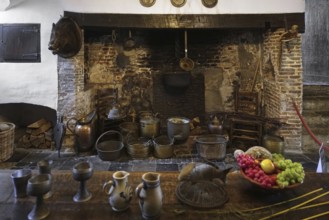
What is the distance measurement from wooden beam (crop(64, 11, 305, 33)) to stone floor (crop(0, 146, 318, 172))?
2.00 m

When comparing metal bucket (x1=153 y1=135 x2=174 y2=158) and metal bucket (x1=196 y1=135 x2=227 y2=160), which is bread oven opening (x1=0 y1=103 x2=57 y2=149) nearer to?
metal bucket (x1=153 y1=135 x2=174 y2=158)

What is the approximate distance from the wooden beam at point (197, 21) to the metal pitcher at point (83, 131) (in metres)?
1.51

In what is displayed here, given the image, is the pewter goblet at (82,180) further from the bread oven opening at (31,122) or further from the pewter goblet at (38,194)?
the bread oven opening at (31,122)

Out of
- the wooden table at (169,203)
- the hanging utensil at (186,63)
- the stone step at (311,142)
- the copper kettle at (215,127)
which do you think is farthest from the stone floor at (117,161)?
the wooden table at (169,203)

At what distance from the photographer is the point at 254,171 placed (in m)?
1.81

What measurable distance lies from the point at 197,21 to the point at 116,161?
97.0 inches

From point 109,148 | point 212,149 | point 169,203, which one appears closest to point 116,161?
point 109,148

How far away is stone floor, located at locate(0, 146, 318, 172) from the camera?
3.97 m

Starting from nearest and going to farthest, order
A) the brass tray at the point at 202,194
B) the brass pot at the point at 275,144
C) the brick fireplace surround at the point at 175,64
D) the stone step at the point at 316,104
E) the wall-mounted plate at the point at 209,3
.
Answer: the brass tray at the point at 202,194
the brass pot at the point at 275,144
the wall-mounted plate at the point at 209,3
the stone step at the point at 316,104
the brick fireplace surround at the point at 175,64

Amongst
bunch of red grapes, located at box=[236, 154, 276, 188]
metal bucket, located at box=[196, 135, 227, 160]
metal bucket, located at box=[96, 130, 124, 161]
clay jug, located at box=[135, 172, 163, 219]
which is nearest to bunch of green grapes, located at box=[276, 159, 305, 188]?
bunch of red grapes, located at box=[236, 154, 276, 188]

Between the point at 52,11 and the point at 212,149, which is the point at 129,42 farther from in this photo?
the point at 212,149

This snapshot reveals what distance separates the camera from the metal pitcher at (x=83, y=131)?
4.35 m

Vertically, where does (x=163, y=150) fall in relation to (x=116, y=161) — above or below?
above

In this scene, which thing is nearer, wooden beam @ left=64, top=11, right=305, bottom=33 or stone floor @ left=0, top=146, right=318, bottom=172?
stone floor @ left=0, top=146, right=318, bottom=172
